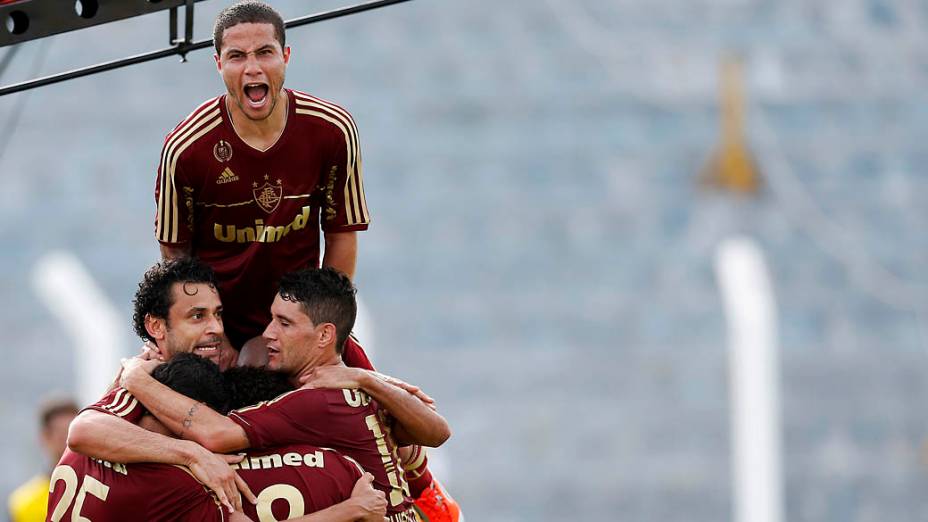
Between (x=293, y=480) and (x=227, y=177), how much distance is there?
3.09 ft

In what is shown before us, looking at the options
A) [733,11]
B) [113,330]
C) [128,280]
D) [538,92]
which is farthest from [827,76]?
[113,330]

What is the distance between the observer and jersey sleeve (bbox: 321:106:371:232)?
5.04 metres

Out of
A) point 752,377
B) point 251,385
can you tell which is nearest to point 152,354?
point 251,385

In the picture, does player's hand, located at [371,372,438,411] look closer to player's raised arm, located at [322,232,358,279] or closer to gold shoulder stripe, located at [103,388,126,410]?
player's raised arm, located at [322,232,358,279]

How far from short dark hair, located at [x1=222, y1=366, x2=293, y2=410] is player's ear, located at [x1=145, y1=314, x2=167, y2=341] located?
0.22m

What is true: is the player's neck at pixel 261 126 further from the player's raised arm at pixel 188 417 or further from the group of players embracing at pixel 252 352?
the player's raised arm at pixel 188 417

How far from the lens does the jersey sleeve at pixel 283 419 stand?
465cm

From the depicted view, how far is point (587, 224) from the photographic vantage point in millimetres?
13859

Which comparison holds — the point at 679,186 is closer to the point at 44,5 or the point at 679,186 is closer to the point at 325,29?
the point at 325,29

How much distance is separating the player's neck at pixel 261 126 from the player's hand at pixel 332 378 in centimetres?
69

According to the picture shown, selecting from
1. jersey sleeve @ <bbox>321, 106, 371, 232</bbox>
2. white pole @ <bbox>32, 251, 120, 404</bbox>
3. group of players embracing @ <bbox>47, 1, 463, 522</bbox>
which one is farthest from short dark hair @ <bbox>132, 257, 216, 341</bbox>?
white pole @ <bbox>32, 251, 120, 404</bbox>

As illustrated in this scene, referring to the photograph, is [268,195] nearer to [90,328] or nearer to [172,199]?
[172,199]

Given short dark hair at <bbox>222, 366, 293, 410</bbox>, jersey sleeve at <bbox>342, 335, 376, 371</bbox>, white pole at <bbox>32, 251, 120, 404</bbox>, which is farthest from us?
white pole at <bbox>32, 251, 120, 404</bbox>

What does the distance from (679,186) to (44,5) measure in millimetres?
9772
